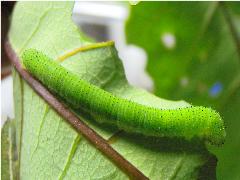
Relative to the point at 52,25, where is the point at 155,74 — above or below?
below

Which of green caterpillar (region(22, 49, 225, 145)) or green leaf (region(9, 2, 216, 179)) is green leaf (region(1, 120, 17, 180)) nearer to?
green leaf (region(9, 2, 216, 179))

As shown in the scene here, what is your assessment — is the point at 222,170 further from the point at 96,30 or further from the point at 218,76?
the point at 96,30

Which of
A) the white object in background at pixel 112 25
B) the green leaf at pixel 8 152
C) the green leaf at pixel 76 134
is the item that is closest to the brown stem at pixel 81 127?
the green leaf at pixel 76 134

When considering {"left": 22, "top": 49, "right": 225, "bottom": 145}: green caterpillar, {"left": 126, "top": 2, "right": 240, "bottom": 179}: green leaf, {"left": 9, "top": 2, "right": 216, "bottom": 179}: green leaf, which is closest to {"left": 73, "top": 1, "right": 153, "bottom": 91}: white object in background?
{"left": 126, "top": 2, "right": 240, "bottom": 179}: green leaf

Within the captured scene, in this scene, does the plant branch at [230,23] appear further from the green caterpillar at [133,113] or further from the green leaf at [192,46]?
the green caterpillar at [133,113]

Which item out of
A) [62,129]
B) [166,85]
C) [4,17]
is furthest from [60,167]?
[166,85]

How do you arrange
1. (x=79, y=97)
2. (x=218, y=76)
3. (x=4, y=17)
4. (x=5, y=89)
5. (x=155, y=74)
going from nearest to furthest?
(x=79, y=97) → (x=4, y=17) → (x=218, y=76) → (x=155, y=74) → (x=5, y=89)

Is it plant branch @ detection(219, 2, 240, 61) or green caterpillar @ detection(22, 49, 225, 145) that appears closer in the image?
green caterpillar @ detection(22, 49, 225, 145)
